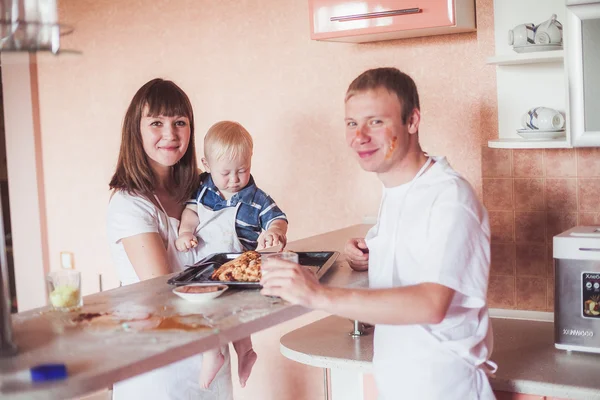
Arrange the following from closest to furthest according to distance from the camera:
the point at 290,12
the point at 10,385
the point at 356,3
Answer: the point at 10,385 → the point at 356,3 → the point at 290,12

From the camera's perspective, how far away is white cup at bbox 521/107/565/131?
8.25ft

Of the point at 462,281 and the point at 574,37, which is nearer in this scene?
the point at 462,281

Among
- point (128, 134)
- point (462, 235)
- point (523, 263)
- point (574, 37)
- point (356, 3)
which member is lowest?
point (523, 263)

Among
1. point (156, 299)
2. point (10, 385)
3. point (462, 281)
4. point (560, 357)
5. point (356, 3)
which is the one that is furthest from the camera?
point (356, 3)

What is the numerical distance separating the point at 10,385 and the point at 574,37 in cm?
188

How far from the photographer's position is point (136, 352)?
1.38m

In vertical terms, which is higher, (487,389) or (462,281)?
(462,281)

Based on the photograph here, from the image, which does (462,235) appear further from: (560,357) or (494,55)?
(494,55)

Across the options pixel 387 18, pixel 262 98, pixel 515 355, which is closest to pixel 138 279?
pixel 515 355

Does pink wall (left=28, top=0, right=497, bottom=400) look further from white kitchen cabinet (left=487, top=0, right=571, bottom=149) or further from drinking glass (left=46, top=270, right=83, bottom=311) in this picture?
drinking glass (left=46, top=270, right=83, bottom=311)

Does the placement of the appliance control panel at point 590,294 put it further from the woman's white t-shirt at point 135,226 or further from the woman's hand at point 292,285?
the woman's white t-shirt at point 135,226

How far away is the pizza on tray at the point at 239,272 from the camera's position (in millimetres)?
1863

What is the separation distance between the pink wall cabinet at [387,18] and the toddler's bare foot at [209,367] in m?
1.30

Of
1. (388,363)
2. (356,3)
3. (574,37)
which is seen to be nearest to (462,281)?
(388,363)
